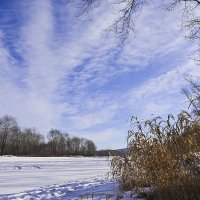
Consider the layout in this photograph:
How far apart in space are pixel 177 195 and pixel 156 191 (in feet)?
1.41

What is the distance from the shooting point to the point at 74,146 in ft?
379

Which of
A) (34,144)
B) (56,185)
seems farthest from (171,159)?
(34,144)

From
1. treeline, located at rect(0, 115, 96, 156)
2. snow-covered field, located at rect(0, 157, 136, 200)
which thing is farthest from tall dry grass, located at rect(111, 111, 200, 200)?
treeline, located at rect(0, 115, 96, 156)

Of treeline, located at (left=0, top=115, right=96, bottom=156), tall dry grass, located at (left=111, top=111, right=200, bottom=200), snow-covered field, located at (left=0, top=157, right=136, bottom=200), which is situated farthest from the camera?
treeline, located at (left=0, top=115, right=96, bottom=156)

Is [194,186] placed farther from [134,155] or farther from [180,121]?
[134,155]

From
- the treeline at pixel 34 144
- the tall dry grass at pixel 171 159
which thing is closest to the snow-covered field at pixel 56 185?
the tall dry grass at pixel 171 159

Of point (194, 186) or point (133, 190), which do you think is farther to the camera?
point (133, 190)

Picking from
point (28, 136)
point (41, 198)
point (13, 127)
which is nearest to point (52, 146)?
point (28, 136)

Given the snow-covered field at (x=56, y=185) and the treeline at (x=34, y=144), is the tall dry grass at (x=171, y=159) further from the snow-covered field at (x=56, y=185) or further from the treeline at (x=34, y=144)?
the treeline at (x=34, y=144)

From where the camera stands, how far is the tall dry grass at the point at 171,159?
4.15m

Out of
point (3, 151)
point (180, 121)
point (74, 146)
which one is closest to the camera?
point (180, 121)

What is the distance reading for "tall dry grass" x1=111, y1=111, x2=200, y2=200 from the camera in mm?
4152

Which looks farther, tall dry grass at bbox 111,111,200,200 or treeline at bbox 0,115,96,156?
treeline at bbox 0,115,96,156

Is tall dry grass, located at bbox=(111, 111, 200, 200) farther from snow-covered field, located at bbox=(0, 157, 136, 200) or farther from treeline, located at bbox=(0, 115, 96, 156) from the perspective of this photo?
treeline, located at bbox=(0, 115, 96, 156)
